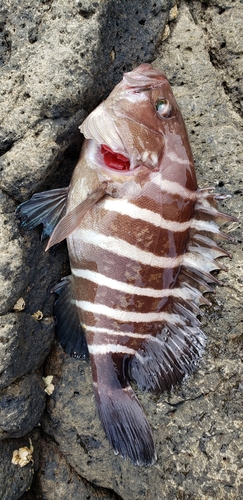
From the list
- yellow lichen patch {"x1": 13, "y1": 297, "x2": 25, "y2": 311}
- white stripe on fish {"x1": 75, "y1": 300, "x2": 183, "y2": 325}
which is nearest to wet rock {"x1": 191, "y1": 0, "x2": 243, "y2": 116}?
white stripe on fish {"x1": 75, "y1": 300, "x2": 183, "y2": 325}

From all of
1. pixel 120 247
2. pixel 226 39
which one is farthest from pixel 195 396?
pixel 226 39

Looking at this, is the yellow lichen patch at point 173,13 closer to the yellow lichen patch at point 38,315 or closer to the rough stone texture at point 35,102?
the rough stone texture at point 35,102

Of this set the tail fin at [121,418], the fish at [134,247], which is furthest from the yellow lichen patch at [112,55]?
the tail fin at [121,418]

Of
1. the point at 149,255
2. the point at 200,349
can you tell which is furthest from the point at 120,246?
the point at 200,349

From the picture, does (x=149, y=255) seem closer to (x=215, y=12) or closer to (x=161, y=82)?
(x=161, y=82)

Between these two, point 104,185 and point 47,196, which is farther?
point 47,196
